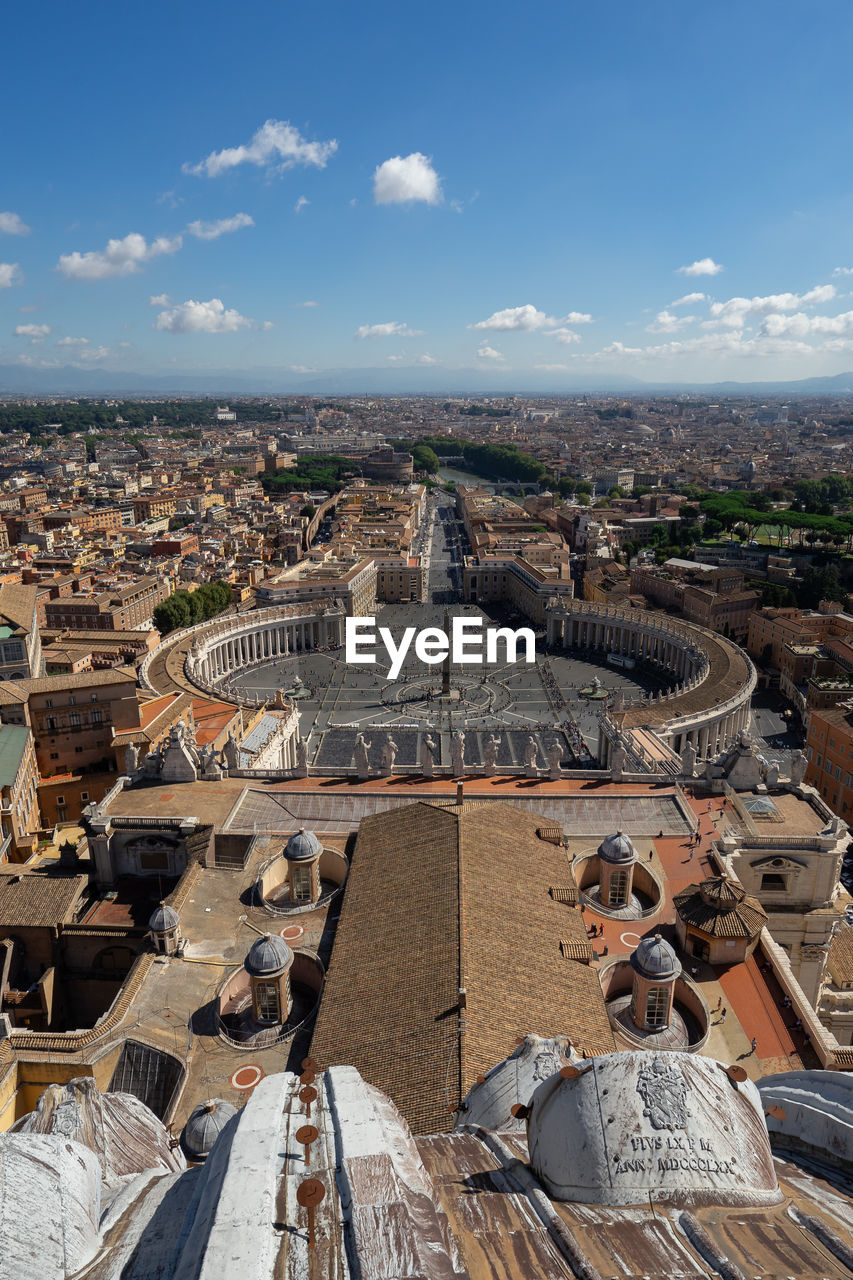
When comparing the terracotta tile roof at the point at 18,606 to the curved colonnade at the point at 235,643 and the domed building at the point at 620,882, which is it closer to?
the curved colonnade at the point at 235,643

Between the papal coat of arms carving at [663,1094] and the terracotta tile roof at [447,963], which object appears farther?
the terracotta tile roof at [447,963]

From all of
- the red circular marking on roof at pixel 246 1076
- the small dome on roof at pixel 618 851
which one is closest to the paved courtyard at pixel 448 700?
the small dome on roof at pixel 618 851

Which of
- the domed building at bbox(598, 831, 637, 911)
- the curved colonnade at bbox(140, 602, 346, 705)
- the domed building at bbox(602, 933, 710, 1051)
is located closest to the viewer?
the domed building at bbox(602, 933, 710, 1051)

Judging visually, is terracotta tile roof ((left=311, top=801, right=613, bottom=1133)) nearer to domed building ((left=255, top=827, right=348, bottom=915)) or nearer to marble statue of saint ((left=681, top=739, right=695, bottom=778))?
domed building ((left=255, top=827, right=348, bottom=915))

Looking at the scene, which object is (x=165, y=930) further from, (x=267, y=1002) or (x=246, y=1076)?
(x=246, y=1076)

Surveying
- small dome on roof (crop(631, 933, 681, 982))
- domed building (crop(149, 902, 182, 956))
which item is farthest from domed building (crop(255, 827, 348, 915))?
small dome on roof (crop(631, 933, 681, 982))

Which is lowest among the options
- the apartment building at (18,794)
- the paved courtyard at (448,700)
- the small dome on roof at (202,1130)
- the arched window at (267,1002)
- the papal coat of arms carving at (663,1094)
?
the paved courtyard at (448,700)

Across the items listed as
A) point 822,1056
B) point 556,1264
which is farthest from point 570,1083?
point 822,1056
